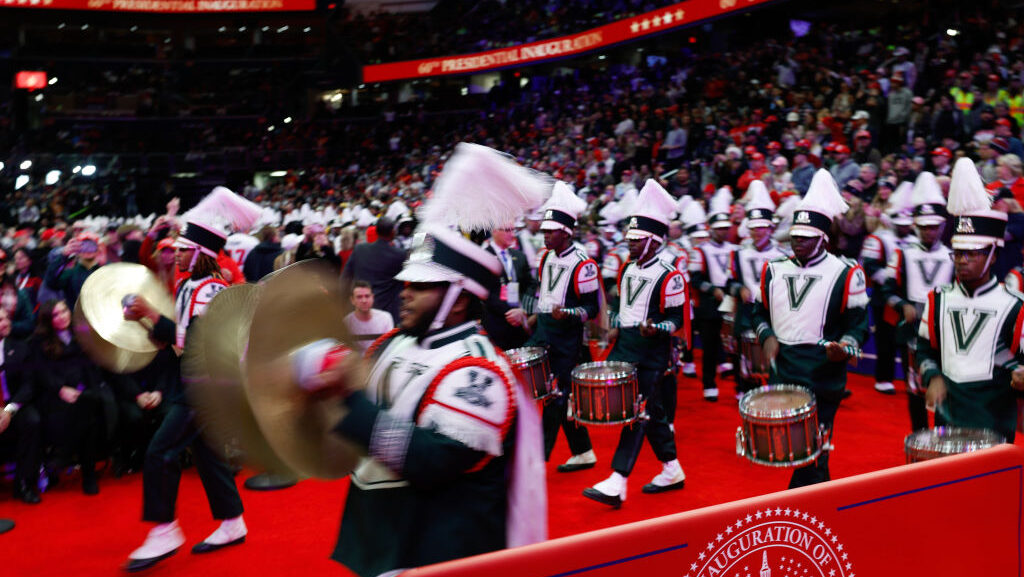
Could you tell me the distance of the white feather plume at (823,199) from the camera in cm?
542

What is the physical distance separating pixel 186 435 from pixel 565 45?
26150 millimetres

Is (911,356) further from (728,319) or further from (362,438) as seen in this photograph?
(362,438)

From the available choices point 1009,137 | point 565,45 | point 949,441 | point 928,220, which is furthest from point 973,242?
point 565,45

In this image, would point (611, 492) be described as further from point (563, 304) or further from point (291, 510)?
point (291, 510)

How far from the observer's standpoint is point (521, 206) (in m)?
2.84

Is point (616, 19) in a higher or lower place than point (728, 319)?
higher

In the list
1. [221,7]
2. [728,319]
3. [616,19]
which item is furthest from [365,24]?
[728,319]

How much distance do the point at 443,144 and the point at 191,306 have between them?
29.3 metres

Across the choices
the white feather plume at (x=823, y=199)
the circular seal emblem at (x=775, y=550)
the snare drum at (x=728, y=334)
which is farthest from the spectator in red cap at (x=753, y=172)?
the circular seal emblem at (x=775, y=550)

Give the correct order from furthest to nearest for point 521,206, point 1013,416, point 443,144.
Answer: point 443,144 < point 1013,416 < point 521,206

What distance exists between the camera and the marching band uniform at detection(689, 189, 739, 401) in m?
9.59

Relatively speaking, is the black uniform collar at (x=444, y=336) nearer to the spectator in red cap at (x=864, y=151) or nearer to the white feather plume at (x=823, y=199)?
the white feather plume at (x=823, y=199)

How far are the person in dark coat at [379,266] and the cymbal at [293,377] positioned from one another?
6501 mm

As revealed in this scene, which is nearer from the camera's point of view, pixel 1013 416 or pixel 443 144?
pixel 1013 416
